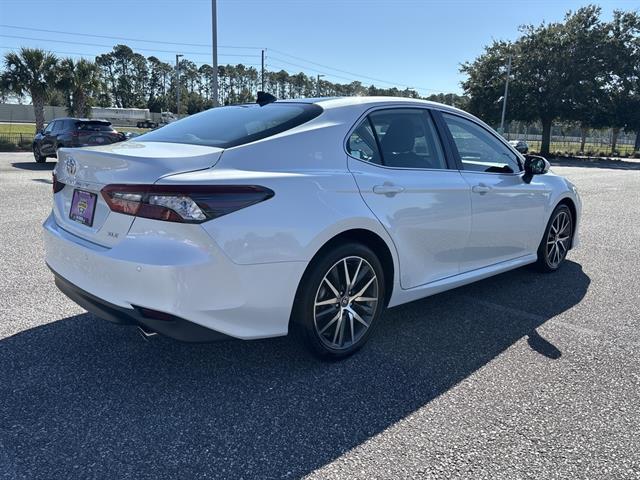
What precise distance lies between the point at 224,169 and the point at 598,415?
2.46 meters

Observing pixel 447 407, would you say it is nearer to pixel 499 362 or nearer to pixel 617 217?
pixel 499 362

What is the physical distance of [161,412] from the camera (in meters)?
2.74

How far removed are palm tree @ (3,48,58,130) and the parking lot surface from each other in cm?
2590

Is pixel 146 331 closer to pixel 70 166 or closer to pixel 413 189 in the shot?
pixel 70 166

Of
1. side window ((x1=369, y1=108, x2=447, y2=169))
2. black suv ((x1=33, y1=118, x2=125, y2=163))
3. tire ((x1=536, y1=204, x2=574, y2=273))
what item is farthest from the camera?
black suv ((x1=33, y1=118, x2=125, y2=163))

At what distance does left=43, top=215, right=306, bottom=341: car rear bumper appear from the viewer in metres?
2.59

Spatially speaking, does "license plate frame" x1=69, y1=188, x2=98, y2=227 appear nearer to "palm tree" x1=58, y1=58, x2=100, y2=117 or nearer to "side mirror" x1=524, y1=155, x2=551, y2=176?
"side mirror" x1=524, y1=155, x2=551, y2=176

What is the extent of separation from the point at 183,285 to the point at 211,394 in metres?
0.75

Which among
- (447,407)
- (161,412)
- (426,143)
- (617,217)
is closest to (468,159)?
(426,143)

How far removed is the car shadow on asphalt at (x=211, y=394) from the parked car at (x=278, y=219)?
336mm

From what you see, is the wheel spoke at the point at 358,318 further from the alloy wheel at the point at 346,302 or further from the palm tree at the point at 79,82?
the palm tree at the point at 79,82

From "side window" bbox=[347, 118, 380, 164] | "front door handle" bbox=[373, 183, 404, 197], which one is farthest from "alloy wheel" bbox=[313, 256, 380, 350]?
"side window" bbox=[347, 118, 380, 164]

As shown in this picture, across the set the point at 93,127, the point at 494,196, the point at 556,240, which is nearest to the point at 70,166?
the point at 494,196

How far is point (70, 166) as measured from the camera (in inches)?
126
